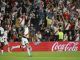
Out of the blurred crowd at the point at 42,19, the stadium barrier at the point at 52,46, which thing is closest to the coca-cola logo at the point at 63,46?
the stadium barrier at the point at 52,46

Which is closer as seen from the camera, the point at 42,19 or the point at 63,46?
the point at 63,46

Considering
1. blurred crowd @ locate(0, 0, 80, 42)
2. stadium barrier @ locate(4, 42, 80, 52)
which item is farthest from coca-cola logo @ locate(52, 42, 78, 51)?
blurred crowd @ locate(0, 0, 80, 42)

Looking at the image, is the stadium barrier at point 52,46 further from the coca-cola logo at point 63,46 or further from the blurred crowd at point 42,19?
the blurred crowd at point 42,19

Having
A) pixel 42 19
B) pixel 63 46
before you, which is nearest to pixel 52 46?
pixel 63 46

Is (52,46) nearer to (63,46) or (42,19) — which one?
(63,46)

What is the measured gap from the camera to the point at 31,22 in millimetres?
29781

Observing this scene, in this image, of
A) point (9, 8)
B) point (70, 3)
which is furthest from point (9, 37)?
point (70, 3)

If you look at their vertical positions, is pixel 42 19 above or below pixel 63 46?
above

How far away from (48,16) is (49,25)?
3.38 feet

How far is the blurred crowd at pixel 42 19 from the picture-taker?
2870 cm

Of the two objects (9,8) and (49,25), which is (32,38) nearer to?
(49,25)

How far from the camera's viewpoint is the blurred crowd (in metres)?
28.7

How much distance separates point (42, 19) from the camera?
1182 inches

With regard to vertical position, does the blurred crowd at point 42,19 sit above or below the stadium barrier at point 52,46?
above
